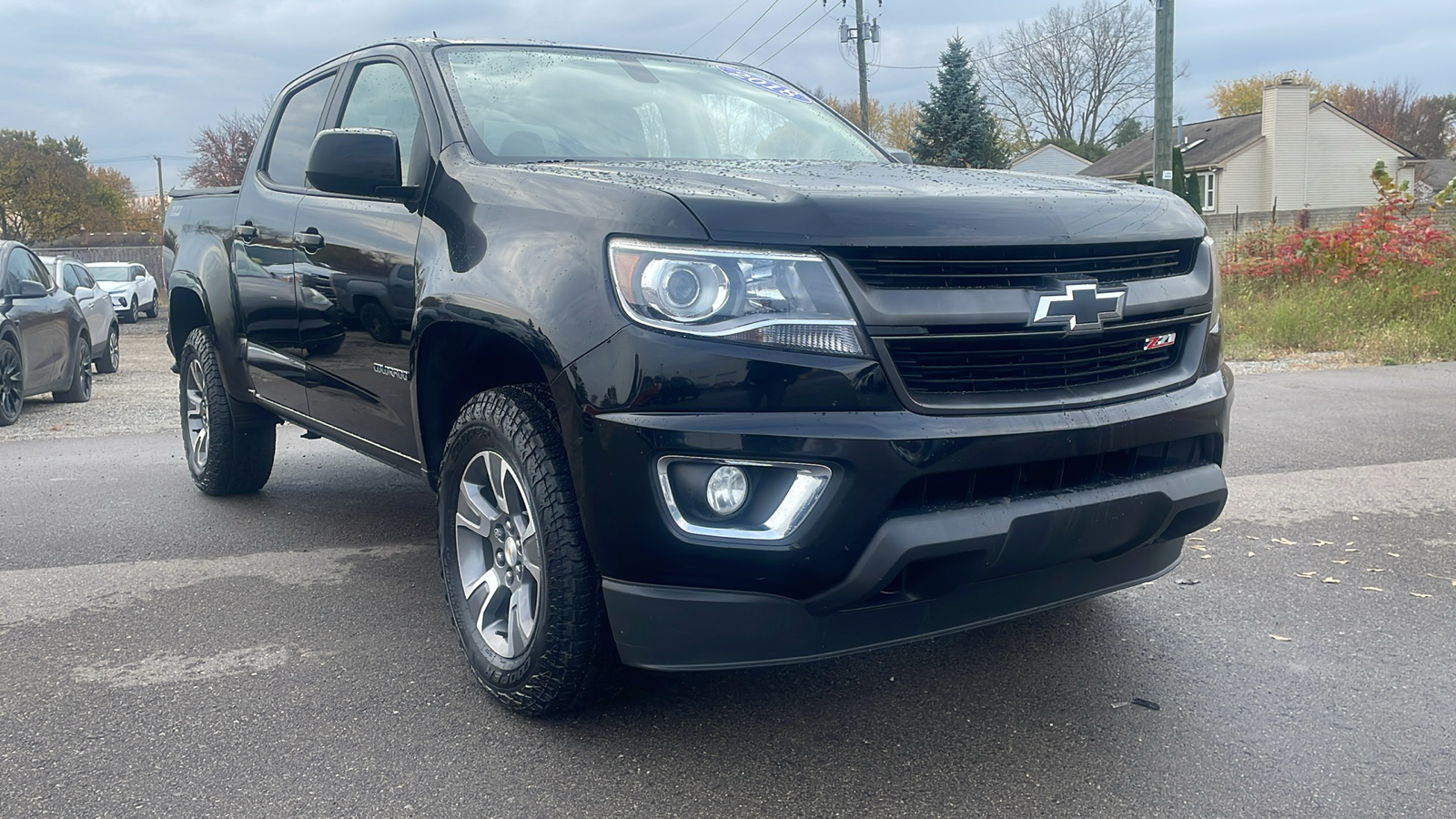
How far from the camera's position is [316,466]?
6707mm

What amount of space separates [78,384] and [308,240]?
27.5ft

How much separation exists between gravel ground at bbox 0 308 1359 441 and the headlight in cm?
724

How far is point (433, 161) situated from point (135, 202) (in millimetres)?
98393

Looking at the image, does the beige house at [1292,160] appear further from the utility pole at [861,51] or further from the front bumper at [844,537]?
the front bumper at [844,537]

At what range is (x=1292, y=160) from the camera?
1980 inches

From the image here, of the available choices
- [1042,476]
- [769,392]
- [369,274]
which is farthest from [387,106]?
[1042,476]

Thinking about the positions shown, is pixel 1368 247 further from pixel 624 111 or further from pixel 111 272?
pixel 111 272

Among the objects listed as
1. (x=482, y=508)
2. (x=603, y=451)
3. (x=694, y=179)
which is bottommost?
(x=482, y=508)

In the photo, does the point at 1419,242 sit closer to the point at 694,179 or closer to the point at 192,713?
the point at 694,179

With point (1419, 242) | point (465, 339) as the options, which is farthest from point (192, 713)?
point (1419, 242)

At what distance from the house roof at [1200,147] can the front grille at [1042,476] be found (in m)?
47.5

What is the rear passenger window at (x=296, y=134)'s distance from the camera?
4617 mm

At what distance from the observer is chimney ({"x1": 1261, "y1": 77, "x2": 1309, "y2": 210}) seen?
164ft

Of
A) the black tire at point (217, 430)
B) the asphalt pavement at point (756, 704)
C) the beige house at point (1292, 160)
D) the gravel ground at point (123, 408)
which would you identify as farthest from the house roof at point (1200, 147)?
the asphalt pavement at point (756, 704)
